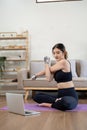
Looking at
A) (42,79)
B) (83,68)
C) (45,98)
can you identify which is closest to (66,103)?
(45,98)

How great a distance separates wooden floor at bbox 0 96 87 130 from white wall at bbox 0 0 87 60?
115 inches

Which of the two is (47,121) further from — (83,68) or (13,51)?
(13,51)

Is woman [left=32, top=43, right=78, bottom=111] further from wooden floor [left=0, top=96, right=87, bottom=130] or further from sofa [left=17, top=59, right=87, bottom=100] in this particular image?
sofa [left=17, top=59, right=87, bottom=100]

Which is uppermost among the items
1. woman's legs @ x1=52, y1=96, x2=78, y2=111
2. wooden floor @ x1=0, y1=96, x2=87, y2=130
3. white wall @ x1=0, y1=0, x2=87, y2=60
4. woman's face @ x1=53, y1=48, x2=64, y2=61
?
white wall @ x1=0, y1=0, x2=87, y2=60

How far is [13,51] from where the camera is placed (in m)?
6.39

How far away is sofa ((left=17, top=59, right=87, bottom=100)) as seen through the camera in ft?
16.9

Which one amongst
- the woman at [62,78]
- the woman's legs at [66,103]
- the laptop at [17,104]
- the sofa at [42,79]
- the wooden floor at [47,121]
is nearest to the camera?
the wooden floor at [47,121]

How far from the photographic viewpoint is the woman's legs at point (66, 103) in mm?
3617

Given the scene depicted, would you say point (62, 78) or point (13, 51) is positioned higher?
point (13, 51)

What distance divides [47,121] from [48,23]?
3.71 metres

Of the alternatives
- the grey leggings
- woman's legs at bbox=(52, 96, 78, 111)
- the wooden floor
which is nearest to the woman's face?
the grey leggings

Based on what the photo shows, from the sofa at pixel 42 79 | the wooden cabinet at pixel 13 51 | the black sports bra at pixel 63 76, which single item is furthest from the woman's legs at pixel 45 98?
the wooden cabinet at pixel 13 51

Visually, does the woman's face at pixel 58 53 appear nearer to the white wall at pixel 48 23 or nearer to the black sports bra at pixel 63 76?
the black sports bra at pixel 63 76

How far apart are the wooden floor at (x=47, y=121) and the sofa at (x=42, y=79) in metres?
1.53
